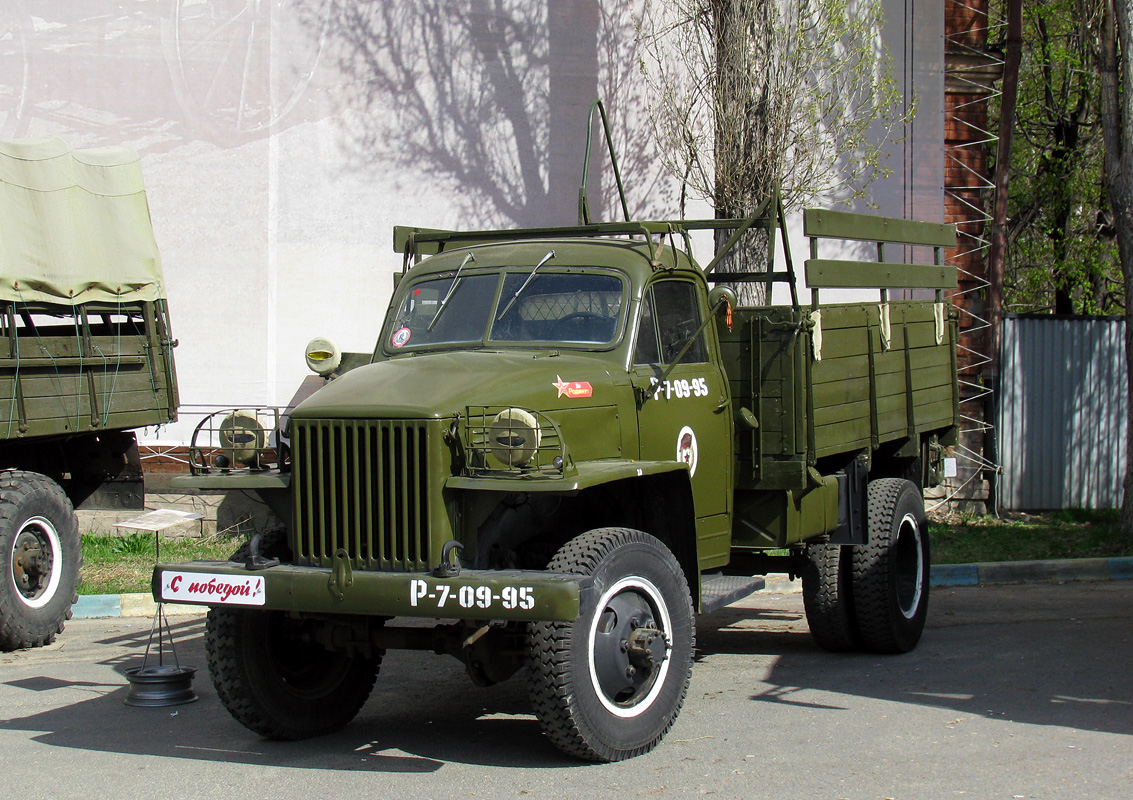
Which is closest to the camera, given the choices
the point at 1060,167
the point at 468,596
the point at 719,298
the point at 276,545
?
the point at 468,596

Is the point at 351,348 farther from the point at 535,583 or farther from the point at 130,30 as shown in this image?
the point at 535,583

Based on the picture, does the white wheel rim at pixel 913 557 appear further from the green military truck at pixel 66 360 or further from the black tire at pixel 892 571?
the green military truck at pixel 66 360

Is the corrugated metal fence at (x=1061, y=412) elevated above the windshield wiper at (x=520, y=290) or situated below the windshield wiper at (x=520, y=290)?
below

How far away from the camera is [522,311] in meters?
6.90

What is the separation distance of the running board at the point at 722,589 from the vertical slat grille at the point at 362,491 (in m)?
1.74

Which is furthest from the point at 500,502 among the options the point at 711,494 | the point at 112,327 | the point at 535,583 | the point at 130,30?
the point at 130,30

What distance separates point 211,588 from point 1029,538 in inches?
390

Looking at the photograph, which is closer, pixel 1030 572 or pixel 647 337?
pixel 647 337

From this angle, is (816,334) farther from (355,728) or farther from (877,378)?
(355,728)

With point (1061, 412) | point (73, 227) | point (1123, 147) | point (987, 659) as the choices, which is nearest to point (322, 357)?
point (73, 227)

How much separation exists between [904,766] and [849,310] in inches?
130

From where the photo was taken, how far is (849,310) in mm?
8188

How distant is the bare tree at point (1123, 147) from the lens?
12633mm

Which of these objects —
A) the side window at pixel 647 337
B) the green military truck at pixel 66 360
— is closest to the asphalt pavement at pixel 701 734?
the green military truck at pixel 66 360
